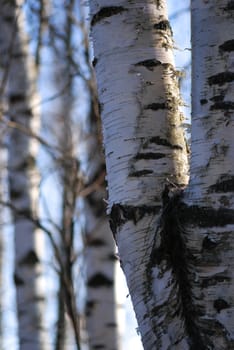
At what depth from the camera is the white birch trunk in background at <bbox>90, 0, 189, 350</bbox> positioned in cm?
179

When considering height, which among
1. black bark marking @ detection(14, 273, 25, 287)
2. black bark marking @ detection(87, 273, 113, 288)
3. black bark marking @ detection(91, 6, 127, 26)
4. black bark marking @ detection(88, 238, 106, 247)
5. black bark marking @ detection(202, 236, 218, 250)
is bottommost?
black bark marking @ detection(202, 236, 218, 250)

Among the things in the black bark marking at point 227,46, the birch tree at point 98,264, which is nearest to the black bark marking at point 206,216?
the black bark marking at point 227,46

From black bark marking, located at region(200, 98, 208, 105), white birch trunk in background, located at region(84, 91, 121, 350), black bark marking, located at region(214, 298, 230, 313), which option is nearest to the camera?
black bark marking, located at region(214, 298, 230, 313)

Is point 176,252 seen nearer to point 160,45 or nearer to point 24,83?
point 160,45

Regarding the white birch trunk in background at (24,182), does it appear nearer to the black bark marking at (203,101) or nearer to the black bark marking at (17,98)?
the black bark marking at (17,98)

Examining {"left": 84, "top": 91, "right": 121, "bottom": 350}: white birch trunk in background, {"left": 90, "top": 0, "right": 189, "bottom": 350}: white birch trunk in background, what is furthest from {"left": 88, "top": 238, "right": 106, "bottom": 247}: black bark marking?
{"left": 90, "top": 0, "right": 189, "bottom": 350}: white birch trunk in background

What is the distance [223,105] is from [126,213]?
1.05ft

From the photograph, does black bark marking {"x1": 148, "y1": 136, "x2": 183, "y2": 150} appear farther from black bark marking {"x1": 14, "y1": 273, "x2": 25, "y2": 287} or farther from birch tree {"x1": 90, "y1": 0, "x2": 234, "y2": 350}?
black bark marking {"x1": 14, "y1": 273, "x2": 25, "y2": 287}

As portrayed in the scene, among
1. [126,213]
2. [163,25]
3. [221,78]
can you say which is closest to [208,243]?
[126,213]

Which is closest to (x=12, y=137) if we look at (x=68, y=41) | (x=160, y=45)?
(x=68, y=41)

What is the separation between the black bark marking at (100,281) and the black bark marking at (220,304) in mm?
2866

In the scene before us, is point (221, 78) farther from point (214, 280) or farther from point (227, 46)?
point (214, 280)

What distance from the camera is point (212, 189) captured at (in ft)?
5.66

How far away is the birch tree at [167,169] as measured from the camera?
172 cm
